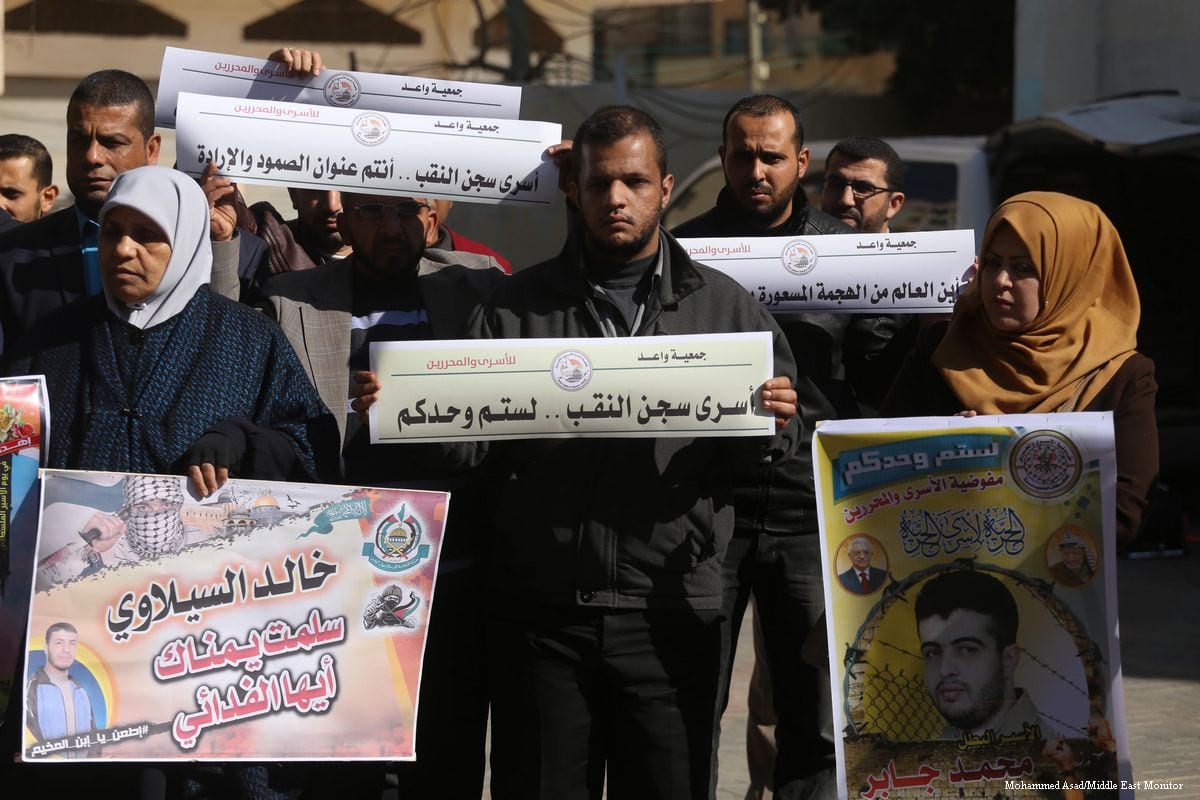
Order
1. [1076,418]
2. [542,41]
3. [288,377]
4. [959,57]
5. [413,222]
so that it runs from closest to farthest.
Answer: [1076,418] < [288,377] < [413,222] < [959,57] < [542,41]

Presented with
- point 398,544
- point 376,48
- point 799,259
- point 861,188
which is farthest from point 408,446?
point 376,48

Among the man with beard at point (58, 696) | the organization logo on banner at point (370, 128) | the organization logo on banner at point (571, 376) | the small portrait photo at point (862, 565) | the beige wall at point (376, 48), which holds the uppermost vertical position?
the beige wall at point (376, 48)

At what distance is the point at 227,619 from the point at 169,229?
86cm

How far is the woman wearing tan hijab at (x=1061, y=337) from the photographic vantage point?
3.38m

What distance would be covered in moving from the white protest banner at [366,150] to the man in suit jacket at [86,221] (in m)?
0.10

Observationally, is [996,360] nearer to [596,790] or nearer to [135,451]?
[596,790]

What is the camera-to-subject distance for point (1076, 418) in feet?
10.9

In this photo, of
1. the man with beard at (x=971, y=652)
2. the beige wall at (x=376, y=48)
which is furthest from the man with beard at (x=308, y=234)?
the beige wall at (x=376, y=48)

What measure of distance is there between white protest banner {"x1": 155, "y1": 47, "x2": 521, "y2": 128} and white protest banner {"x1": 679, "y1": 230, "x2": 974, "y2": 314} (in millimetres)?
710

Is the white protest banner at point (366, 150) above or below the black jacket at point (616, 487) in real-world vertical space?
above

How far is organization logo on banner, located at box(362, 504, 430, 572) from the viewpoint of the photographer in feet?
11.3

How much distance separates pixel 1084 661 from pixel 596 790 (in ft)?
3.68

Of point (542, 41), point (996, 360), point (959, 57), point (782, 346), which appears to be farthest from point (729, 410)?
point (542, 41)

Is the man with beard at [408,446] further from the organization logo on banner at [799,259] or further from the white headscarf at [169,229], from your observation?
the organization logo on banner at [799,259]
